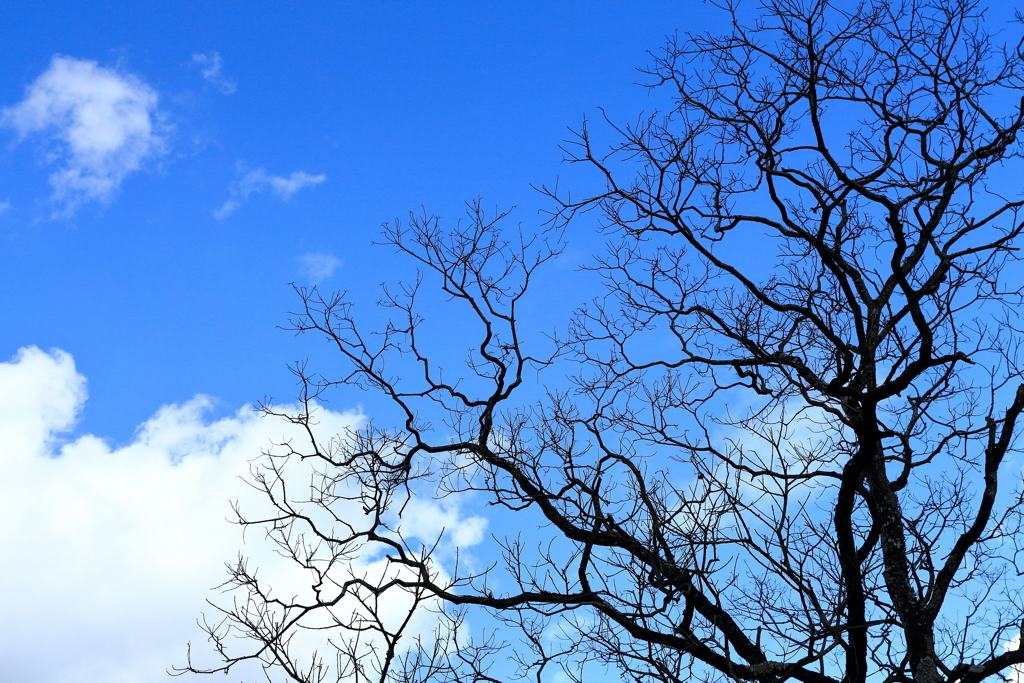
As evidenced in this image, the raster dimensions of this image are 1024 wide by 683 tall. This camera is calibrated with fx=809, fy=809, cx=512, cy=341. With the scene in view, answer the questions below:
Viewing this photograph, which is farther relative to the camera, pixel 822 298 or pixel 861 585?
pixel 822 298

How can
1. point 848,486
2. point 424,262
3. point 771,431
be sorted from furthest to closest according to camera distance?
point 424,262
point 848,486
point 771,431

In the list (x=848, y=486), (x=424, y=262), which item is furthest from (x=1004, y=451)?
(x=424, y=262)

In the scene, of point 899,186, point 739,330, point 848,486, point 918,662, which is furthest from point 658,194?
point 918,662

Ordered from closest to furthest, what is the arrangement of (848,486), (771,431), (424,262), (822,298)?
→ (771,431) → (848,486) → (822,298) → (424,262)

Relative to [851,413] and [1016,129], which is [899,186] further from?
[851,413]

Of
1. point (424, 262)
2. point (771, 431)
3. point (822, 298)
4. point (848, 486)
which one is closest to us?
point (771, 431)

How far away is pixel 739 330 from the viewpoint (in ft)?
24.7

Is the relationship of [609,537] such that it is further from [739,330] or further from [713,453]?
[739,330]

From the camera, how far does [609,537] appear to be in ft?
25.0

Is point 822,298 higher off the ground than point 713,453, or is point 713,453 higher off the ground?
point 822,298

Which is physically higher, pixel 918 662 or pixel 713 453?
pixel 713 453

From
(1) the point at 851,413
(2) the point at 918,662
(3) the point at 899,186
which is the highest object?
(3) the point at 899,186

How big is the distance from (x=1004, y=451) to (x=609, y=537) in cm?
440

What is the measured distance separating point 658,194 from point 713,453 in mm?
2784
